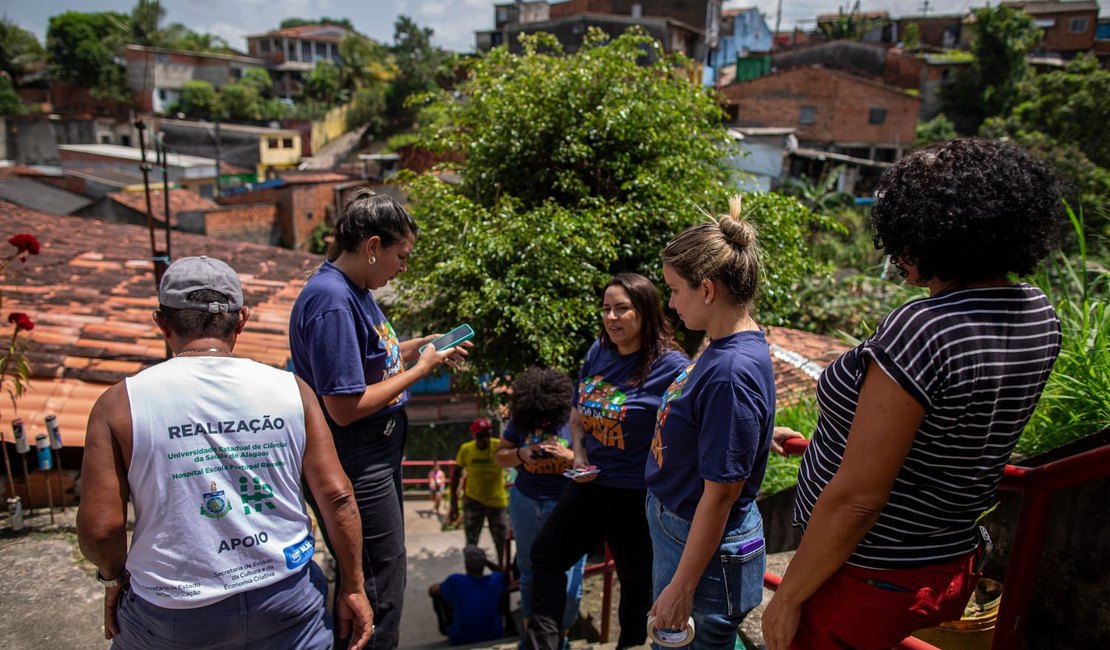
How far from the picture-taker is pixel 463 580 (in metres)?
4.64

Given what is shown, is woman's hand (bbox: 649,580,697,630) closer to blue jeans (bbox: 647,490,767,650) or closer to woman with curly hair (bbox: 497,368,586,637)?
blue jeans (bbox: 647,490,767,650)

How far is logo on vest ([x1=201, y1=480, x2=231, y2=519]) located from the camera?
6.22 ft

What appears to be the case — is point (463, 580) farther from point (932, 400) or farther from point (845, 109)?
point (845, 109)

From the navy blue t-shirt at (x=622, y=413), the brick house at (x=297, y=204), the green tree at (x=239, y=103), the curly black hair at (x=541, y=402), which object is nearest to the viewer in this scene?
the navy blue t-shirt at (x=622, y=413)

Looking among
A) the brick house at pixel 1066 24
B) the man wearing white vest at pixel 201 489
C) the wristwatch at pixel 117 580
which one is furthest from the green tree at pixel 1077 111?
the wristwatch at pixel 117 580

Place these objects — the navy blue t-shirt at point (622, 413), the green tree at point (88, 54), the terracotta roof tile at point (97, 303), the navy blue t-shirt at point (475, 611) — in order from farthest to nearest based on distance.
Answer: the green tree at point (88, 54), the terracotta roof tile at point (97, 303), the navy blue t-shirt at point (475, 611), the navy blue t-shirt at point (622, 413)

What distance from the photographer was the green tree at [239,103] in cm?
A: 4412

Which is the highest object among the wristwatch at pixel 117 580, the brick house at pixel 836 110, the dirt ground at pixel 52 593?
the brick house at pixel 836 110

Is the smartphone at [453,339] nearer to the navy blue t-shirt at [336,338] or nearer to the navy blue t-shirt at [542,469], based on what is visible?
the navy blue t-shirt at [336,338]

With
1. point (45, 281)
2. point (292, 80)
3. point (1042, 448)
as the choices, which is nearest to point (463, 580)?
point (1042, 448)

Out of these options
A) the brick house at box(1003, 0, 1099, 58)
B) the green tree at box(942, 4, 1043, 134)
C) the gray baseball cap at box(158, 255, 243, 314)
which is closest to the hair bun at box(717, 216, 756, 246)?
the gray baseball cap at box(158, 255, 243, 314)

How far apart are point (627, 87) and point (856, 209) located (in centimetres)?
2113

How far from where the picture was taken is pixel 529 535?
380cm

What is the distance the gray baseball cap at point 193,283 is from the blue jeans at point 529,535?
6.96 ft
